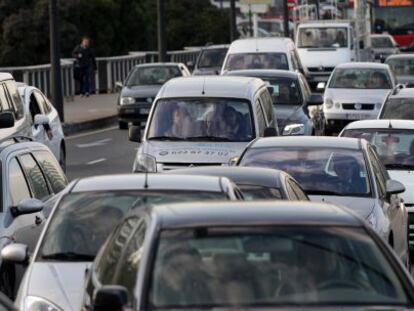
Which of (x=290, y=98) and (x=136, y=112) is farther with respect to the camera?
(x=136, y=112)

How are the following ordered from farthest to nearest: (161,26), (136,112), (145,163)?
A: (161,26)
(136,112)
(145,163)

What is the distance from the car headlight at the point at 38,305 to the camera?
30.1 ft

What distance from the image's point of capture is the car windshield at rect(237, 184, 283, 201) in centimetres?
1191

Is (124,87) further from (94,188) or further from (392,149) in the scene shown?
(94,188)

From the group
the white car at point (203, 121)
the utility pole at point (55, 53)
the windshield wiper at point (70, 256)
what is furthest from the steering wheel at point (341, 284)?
the utility pole at point (55, 53)

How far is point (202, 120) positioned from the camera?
19344 mm

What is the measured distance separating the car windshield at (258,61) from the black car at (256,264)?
27717 millimetres

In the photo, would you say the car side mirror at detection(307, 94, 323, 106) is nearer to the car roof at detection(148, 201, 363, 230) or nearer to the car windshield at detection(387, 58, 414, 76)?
the car windshield at detection(387, 58, 414, 76)

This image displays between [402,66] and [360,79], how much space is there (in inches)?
230

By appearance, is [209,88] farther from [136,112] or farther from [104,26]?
[104,26]

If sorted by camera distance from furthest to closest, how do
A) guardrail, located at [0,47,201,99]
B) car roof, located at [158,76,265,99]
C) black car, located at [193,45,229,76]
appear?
black car, located at [193,45,229,76] < guardrail, located at [0,47,201,99] < car roof, located at [158,76,265,99]

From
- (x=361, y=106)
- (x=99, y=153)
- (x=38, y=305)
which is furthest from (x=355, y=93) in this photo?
(x=38, y=305)

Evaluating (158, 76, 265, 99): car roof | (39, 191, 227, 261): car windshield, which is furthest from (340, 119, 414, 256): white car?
(39, 191, 227, 261): car windshield

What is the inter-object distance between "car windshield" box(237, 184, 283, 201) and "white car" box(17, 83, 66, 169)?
970cm
